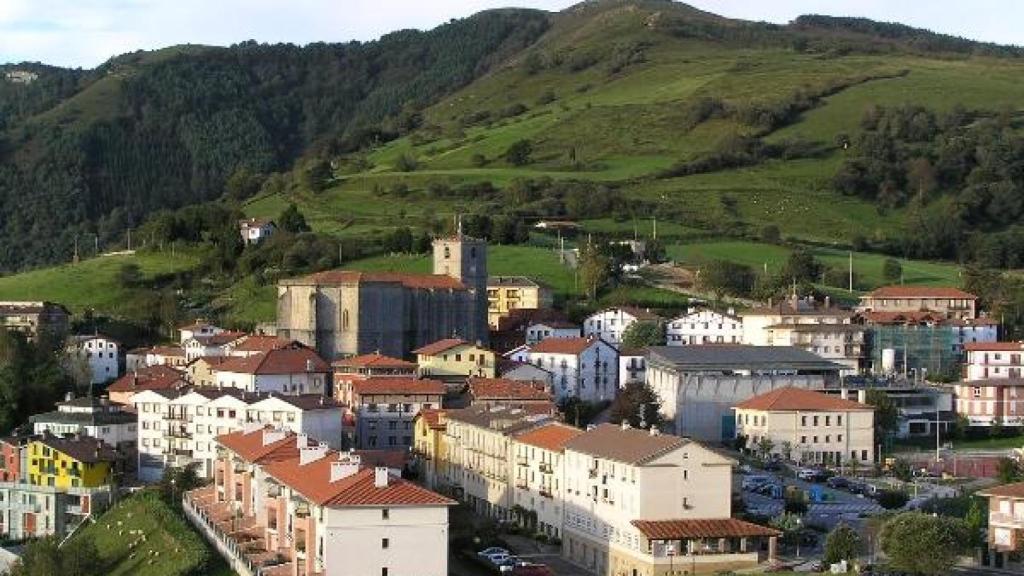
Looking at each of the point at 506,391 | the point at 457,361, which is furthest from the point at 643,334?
the point at 506,391

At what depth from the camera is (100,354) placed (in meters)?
76.4

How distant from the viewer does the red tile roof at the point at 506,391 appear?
6100 centimetres

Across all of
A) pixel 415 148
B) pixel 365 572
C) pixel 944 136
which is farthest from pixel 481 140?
pixel 365 572

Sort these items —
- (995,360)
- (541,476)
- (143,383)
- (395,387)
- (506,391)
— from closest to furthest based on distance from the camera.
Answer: (541,476) → (395,387) → (506,391) → (143,383) → (995,360)

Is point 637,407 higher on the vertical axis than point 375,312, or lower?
lower

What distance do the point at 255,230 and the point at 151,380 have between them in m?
30.1

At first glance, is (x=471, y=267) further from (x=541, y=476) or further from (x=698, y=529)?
(x=698, y=529)

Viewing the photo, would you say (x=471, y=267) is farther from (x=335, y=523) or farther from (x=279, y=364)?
(x=335, y=523)

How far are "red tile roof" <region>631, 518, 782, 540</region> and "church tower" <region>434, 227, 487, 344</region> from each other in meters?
35.1

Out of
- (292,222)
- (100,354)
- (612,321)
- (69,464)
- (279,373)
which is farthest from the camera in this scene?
(292,222)

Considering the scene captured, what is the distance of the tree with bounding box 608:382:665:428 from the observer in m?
60.7

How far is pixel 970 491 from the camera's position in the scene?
5166 centimetres

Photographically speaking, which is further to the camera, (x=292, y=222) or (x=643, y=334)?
(x=292, y=222)

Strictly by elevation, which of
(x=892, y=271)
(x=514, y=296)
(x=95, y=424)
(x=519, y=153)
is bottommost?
(x=95, y=424)
